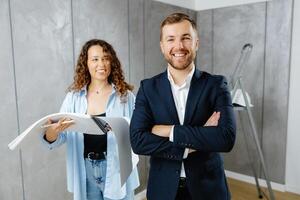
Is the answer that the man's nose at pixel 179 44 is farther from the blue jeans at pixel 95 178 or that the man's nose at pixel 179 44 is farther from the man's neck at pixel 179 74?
the blue jeans at pixel 95 178

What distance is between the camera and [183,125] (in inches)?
49.6

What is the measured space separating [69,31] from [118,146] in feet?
3.96

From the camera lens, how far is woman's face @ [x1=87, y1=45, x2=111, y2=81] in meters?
1.56

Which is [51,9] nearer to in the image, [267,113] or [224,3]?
[224,3]

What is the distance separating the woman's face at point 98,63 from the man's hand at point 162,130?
1.62ft

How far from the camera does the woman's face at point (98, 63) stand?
5.12ft

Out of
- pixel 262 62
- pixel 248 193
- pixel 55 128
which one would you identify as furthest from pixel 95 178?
pixel 262 62

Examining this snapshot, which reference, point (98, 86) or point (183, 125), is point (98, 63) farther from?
point (183, 125)

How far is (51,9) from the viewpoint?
6.70 ft

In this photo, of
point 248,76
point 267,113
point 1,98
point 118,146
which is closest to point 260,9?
point 248,76

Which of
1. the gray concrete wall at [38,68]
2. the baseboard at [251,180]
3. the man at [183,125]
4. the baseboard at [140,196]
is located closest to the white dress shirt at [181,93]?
the man at [183,125]

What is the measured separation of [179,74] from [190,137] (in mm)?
347

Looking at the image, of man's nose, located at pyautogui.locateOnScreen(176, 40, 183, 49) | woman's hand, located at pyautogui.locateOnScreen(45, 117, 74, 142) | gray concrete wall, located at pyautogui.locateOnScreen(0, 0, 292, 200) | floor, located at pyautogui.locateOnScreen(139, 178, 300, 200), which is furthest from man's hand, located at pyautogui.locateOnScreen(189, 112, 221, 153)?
floor, located at pyautogui.locateOnScreen(139, 178, 300, 200)

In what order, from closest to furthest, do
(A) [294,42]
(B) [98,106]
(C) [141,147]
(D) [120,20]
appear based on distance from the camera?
(C) [141,147]
(B) [98,106]
(D) [120,20]
(A) [294,42]
